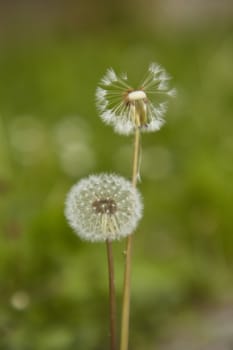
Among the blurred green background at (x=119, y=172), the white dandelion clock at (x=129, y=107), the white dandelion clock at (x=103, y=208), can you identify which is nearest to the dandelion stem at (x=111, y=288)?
the white dandelion clock at (x=103, y=208)

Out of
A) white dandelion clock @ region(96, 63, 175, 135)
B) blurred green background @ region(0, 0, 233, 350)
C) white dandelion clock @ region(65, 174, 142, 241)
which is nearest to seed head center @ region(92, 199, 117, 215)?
Result: white dandelion clock @ region(65, 174, 142, 241)

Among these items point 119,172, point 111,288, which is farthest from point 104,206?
point 119,172

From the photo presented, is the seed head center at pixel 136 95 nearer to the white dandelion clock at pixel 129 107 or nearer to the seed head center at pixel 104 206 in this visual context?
the white dandelion clock at pixel 129 107

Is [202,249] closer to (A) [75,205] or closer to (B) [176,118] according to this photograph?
(A) [75,205]

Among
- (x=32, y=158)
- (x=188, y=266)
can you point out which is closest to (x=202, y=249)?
(x=188, y=266)

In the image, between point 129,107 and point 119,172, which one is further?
point 119,172

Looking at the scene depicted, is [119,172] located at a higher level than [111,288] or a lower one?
lower

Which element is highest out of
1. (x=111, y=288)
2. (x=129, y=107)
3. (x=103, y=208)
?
(x=129, y=107)

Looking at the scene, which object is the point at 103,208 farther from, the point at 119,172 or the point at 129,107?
the point at 119,172

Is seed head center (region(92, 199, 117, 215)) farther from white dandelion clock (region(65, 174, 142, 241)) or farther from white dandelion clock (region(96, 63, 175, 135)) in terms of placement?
white dandelion clock (region(96, 63, 175, 135))
